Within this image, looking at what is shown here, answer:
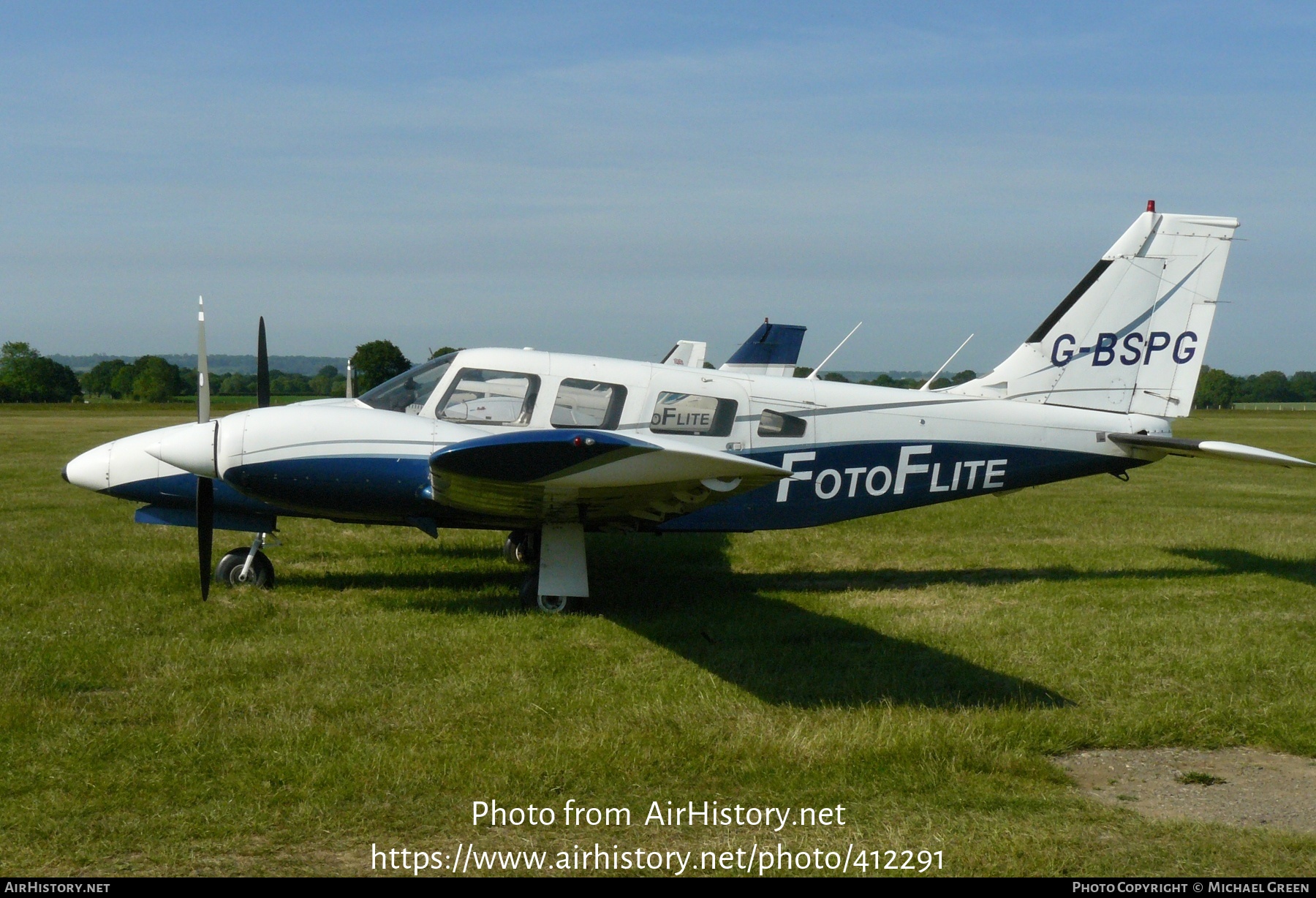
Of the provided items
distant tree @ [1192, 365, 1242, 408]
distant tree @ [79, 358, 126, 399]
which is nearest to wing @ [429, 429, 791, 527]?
distant tree @ [1192, 365, 1242, 408]

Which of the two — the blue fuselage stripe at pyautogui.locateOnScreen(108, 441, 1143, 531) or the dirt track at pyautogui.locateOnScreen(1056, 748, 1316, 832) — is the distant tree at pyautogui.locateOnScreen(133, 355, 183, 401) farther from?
the dirt track at pyautogui.locateOnScreen(1056, 748, 1316, 832)

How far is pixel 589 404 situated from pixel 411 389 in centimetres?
153

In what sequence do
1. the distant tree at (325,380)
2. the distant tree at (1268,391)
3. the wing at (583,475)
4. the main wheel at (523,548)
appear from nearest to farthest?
the wing at (583,475) → the main wheel at (523,548) → the distant tree at (325,380) → the distant tree at (1268,391)

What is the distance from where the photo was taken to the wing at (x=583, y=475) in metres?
6.03

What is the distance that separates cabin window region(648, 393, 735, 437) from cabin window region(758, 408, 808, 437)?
1.00 feet

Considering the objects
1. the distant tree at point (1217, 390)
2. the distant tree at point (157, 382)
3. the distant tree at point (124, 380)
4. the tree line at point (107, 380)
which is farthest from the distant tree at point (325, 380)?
Answer: the distant tree at point (1217, 390)

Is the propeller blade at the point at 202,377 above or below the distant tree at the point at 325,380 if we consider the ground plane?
above

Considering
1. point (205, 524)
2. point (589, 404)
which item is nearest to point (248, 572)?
point (205, 524)

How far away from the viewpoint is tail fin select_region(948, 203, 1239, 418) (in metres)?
10.4

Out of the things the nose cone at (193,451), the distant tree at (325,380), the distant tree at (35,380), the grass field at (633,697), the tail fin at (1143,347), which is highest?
the tail fin at (1143,347)

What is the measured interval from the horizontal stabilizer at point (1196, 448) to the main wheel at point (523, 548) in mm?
5887

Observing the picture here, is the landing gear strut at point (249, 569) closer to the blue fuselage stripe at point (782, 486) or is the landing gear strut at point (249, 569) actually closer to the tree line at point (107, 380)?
the blue fuselage stripe at point (782, 486)

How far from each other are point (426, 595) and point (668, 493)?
2996 millimetres
